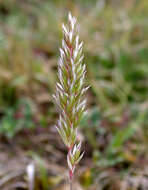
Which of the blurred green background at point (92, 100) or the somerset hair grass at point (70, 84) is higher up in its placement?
the blurred green background at point (92, 100)

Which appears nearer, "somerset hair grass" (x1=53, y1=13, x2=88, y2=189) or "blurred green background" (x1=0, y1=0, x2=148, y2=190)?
"somerset hair grass" (x1=53, y1=13, x2=88, y2=189)

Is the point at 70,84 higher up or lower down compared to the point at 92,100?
lower down

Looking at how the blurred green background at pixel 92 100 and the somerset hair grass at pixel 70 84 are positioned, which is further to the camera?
the blurred green background at pixel 92 100

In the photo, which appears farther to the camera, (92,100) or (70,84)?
(92,100)

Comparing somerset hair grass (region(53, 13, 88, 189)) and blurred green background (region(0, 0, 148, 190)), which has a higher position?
blurred green background (region(0, 0, 148, 190))
